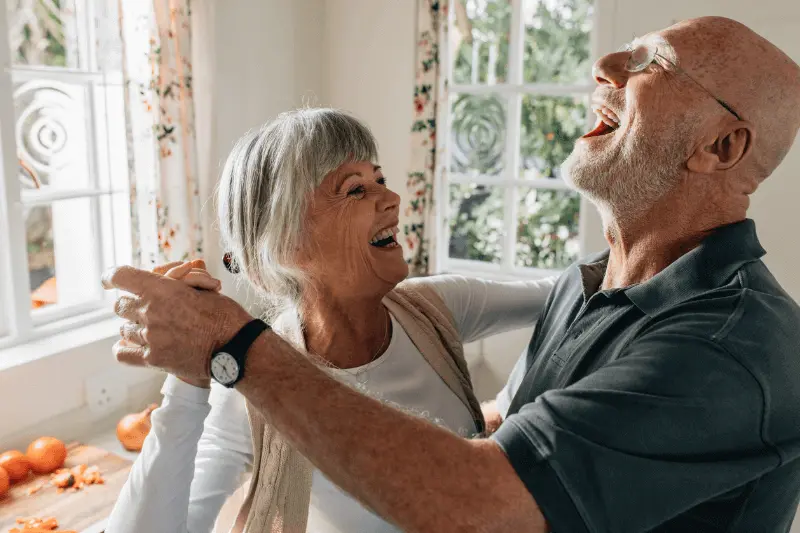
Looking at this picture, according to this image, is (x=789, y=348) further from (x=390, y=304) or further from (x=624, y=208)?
(x=390, y=304)

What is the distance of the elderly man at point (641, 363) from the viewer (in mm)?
811

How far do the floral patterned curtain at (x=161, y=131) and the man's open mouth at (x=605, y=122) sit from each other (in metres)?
1.73

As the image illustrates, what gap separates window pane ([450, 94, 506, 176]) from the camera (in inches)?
131

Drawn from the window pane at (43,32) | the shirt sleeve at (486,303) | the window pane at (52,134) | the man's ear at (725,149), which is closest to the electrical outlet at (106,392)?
the window pane at (52,134)

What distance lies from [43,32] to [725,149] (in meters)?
2.26

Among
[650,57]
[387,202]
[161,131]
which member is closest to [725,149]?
[650,57]

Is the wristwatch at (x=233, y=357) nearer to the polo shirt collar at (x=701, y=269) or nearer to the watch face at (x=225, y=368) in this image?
the watch face at (x=225, y=368)

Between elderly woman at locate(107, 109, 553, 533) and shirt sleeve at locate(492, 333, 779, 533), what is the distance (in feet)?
1.71

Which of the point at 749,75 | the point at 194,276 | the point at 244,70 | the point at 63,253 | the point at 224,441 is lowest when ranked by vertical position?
the point at 224,441

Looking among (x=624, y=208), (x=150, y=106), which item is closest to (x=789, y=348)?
(x=624, y=208)

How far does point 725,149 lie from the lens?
112 cm

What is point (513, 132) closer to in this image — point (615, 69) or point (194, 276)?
point (615, 69)

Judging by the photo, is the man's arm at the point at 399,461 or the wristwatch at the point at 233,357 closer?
the man's arm at the point at 399,461

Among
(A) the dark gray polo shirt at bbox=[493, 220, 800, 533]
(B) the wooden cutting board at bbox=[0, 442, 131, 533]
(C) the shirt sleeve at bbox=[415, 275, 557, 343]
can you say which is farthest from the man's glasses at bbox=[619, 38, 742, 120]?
(B) the wooden cutting board at bbox=[0, 442, 131, 533]
